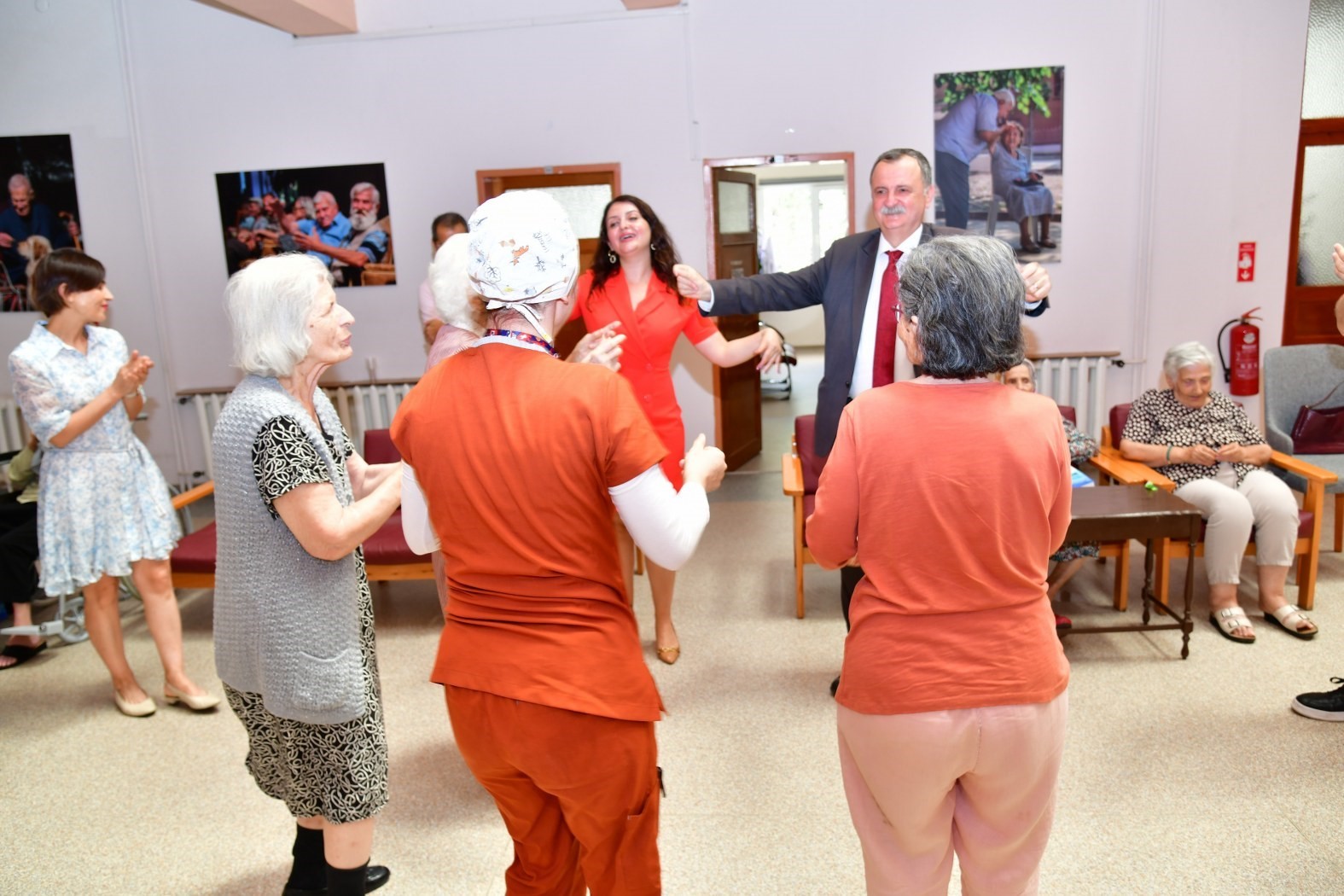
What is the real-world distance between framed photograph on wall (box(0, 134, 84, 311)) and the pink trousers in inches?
284

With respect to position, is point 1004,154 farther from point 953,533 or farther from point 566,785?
point 566,785

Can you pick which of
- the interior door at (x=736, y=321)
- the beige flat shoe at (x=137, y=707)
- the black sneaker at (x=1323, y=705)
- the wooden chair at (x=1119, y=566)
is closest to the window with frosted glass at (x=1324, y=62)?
the wooden chair at (x=1119, y=566)

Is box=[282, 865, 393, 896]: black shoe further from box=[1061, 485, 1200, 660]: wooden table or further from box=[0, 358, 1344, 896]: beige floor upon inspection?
box=[1061, 485, 1200, 660]: wooden table

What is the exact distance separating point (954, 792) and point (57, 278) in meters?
3.40

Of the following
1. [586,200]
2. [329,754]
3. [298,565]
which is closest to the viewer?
[298,565]

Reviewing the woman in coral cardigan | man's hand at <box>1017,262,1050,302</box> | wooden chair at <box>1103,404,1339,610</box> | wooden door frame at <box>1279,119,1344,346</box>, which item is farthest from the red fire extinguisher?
the woman in coral cardigan

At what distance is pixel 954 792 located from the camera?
5.89 ft

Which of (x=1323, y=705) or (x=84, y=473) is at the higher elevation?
Answer: (x=84, y=473)

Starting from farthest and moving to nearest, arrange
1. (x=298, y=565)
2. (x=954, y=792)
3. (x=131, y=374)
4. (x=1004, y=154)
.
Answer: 1. (x=1004, y=154)
2. (x=131, y=374)
3. (x=298, y=565)
4. (x=954, y=792)

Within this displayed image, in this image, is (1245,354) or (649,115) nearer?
(1245,354)

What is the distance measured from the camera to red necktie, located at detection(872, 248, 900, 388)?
3.00 m

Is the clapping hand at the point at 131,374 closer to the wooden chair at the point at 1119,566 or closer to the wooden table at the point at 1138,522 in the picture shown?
the wooden table at the point at 1138,522

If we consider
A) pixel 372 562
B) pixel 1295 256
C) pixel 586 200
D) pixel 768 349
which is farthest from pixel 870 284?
pixel 1295 256

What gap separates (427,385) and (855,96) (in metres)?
5.38
